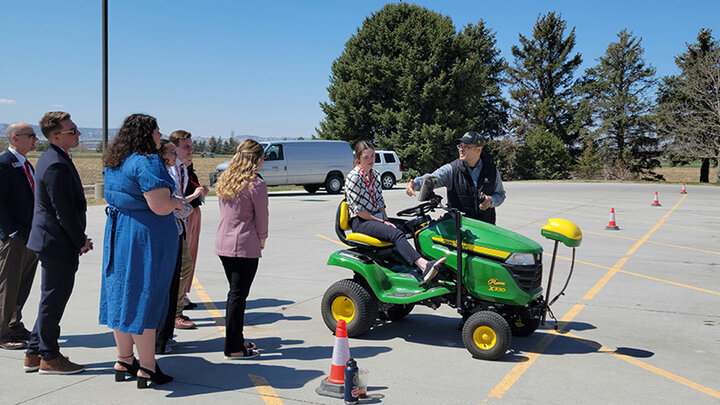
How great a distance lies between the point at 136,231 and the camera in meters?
4.16

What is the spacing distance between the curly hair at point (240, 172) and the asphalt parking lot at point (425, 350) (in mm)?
1440

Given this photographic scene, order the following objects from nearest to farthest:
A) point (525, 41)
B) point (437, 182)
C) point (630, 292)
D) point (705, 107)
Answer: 1. point (437, 182)
2. point (630, 292)
3. point (705, 107)
4. point (525, 41)

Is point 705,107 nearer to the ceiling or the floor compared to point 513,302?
nearer to the ceiling

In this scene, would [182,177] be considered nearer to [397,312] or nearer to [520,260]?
[397,312]

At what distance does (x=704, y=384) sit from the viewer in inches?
182

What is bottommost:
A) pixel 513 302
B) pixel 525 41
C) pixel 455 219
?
pixel 513 302

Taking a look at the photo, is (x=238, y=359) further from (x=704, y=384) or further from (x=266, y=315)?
(x=704, y=384)

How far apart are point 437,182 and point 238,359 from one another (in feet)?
7.82

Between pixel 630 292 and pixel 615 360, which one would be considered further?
pixel 630 292

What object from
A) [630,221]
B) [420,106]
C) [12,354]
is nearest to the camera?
[12,354]

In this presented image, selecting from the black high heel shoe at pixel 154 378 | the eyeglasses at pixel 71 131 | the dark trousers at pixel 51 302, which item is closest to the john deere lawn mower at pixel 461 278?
the black high heel shoe at pixel 154 378

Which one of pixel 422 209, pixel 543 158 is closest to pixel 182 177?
pixel 422 209

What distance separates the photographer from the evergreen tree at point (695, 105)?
44281 millimetres

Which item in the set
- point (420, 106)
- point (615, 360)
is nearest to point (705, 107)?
point (420, 106)
